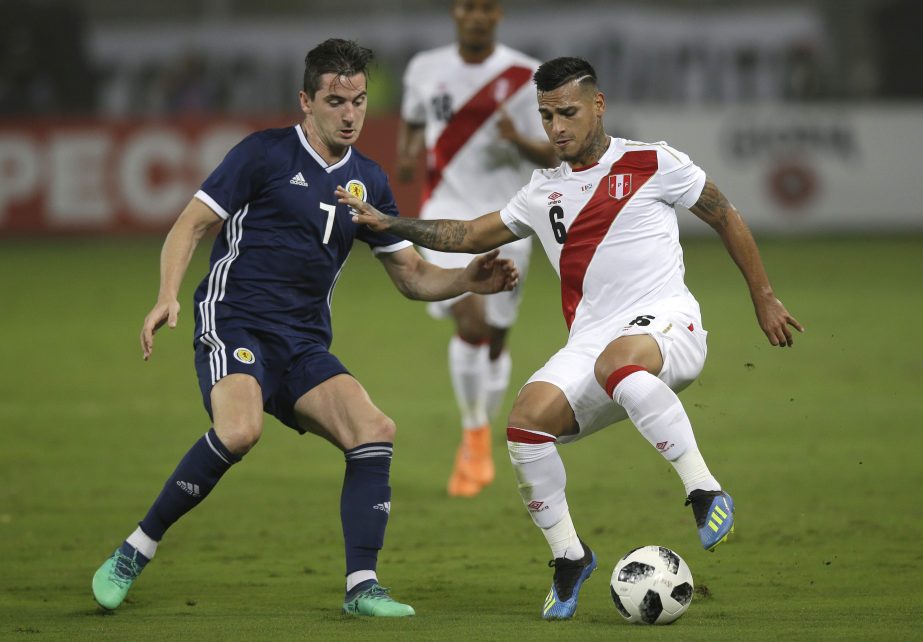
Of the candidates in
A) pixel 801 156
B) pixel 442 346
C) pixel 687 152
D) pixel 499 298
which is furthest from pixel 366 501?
pixel 801 156

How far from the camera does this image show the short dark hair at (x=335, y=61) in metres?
5.86

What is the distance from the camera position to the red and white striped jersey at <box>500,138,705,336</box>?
580 centimetres

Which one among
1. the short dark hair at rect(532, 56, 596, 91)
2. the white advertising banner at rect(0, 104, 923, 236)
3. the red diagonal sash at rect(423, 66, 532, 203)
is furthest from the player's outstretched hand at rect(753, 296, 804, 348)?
the white advertising banner at rect(0, 104, 923, 236)

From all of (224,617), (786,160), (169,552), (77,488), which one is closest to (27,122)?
(786,160)

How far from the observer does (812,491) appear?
798 cm

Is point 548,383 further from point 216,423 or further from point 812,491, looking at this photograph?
point 812,491

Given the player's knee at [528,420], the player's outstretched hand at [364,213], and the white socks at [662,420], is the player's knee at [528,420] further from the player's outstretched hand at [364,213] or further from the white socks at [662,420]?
the player's outstretched hand at [364,213]

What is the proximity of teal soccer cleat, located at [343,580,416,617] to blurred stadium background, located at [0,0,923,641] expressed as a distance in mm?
148

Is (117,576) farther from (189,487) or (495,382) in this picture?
(495,382)

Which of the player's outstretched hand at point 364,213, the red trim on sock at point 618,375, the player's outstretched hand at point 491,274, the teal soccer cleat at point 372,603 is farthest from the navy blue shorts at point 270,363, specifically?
the red trim on sock at point 618,375

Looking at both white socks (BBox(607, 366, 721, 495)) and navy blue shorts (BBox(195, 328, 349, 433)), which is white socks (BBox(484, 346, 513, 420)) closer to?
navy blue shorts (BBox(195, 328, 349, 433))

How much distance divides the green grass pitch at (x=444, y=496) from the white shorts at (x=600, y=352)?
2.61ft

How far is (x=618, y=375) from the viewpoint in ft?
17.8

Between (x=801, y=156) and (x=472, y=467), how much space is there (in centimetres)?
1487
